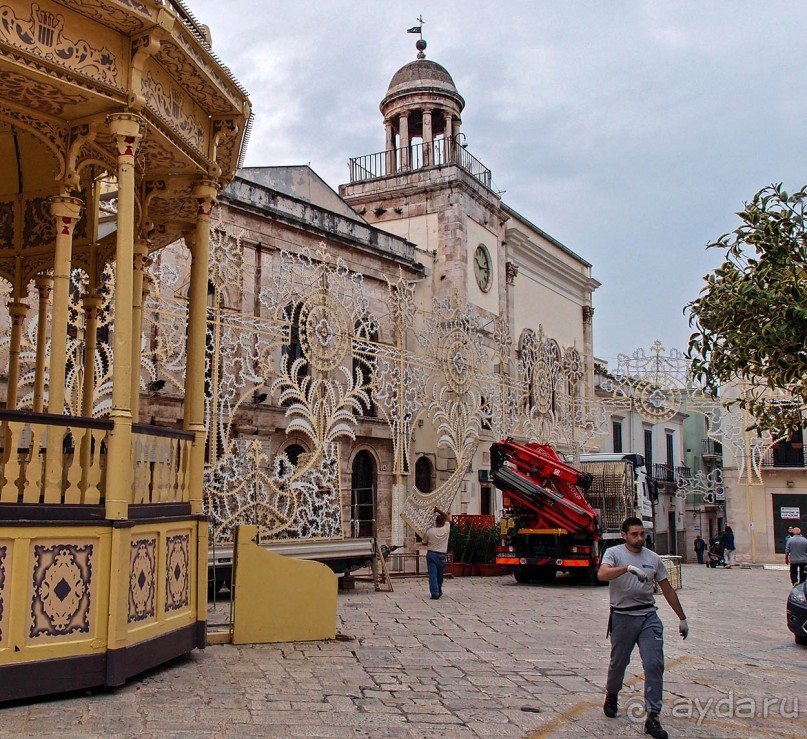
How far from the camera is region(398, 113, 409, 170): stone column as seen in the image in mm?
27688

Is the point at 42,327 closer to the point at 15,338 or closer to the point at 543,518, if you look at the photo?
the point at 15,338

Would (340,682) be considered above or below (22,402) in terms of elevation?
below

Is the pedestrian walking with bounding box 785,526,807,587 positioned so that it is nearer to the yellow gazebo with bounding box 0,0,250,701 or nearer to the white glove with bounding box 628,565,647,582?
the white glove with bounding box 628,565,647,582

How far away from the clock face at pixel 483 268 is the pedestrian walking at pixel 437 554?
41.3 feet

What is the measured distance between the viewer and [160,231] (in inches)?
395

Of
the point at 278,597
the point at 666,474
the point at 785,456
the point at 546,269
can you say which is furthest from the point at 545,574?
the point at 666,474

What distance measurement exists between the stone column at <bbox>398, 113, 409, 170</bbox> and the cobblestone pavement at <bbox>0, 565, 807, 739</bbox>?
61.7 feet

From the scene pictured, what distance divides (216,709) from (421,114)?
82.2 ft

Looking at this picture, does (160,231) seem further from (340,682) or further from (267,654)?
(340,682)

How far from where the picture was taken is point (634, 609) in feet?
20.3

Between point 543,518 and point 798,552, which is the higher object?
point 543,518

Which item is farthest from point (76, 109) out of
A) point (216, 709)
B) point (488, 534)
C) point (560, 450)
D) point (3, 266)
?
point (560, 450)

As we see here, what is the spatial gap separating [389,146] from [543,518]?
51.4 ft

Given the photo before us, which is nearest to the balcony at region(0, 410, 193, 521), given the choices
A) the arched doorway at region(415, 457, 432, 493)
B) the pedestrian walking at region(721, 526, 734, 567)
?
the arched doorway at region(415, 457, 432, 493)
